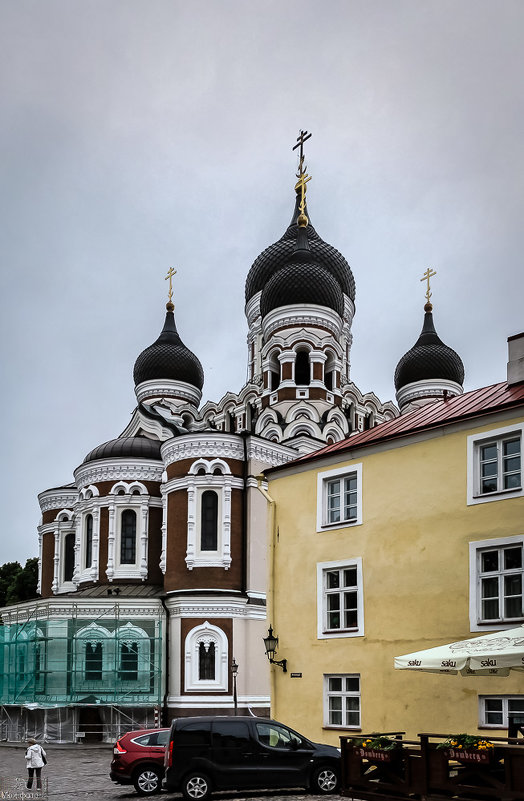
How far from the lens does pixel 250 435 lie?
3734 centimetres

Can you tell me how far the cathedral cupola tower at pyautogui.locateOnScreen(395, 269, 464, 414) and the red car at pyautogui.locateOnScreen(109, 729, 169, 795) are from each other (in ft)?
122

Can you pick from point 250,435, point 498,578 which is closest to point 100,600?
point 250,435

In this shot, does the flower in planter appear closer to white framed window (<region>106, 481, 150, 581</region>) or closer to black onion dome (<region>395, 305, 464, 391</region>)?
white framed window (<region>106, 481, 150, 581</region>)

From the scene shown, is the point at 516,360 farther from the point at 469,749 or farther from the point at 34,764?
the point at 34,764

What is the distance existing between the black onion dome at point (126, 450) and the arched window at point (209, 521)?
533 cm

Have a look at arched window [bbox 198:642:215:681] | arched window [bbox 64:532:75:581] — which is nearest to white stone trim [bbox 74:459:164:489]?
arched window [bbox 64:532:75:581]

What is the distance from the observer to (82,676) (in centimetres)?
3450

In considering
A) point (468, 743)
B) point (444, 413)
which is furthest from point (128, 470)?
point (468, 743)

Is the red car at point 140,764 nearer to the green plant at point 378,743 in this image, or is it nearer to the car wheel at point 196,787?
the car wheel at point 196,787

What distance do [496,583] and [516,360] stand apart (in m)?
4.66

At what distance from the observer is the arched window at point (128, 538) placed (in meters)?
40.0

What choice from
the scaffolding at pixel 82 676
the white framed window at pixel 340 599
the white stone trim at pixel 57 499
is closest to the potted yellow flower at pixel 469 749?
the white framed window at pixel 340 599

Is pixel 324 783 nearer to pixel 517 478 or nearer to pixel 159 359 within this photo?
pixel 517 478

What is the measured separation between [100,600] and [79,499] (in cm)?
729
